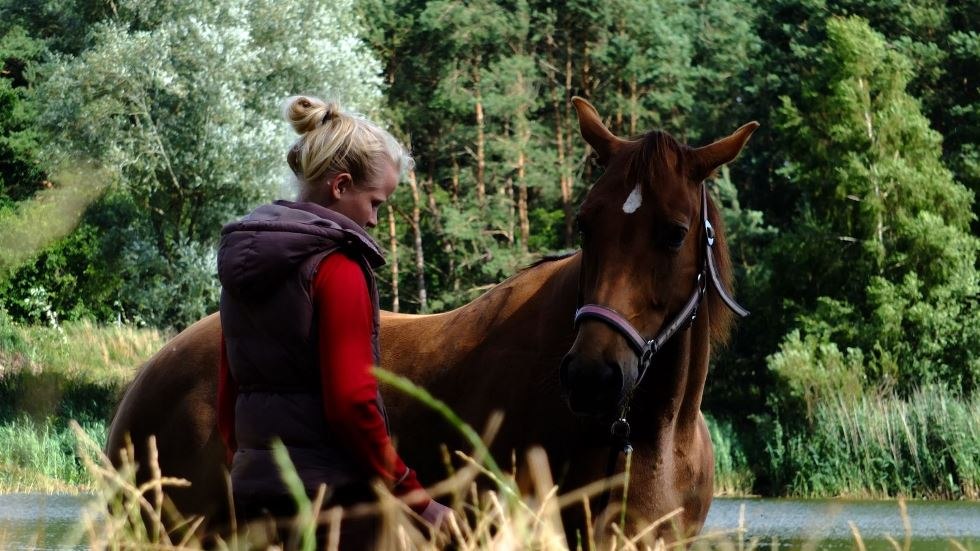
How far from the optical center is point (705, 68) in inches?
1789

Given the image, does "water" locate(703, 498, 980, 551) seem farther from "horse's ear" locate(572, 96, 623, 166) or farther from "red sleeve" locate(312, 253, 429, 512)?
"red sleeve" locate(312, 253, 429, 512)

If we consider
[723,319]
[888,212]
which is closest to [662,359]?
[723,319]

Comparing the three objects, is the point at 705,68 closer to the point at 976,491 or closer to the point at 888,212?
the point at 888,212

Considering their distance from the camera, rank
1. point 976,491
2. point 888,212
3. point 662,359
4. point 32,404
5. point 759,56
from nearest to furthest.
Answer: point 662,359 < point 976,491 < point 32,404 < point 888,212 < point 759,56

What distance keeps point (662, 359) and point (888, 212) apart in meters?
30.2

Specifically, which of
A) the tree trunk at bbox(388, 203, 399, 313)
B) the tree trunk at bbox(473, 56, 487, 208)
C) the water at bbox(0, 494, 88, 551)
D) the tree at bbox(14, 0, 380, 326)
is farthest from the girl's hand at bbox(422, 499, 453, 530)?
→ the tree trunk at bbox(473, 56, 487, 208)

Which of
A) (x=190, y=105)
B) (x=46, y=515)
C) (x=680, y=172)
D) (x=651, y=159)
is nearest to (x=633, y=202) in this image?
(x=651, y=159)

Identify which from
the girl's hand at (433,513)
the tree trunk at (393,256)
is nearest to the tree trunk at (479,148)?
the tree trunk at (393,256)

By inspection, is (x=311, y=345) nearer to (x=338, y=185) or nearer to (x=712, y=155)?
(x=338, y=185)

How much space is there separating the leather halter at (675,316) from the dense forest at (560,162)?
18.8 meters

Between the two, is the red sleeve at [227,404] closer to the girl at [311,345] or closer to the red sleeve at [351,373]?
the girl at [311,345]

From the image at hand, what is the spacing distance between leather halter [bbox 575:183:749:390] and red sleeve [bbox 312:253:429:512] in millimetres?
1207

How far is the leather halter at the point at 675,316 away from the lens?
4.46 metres

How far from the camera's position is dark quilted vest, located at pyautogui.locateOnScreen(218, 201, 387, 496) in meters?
3.39
